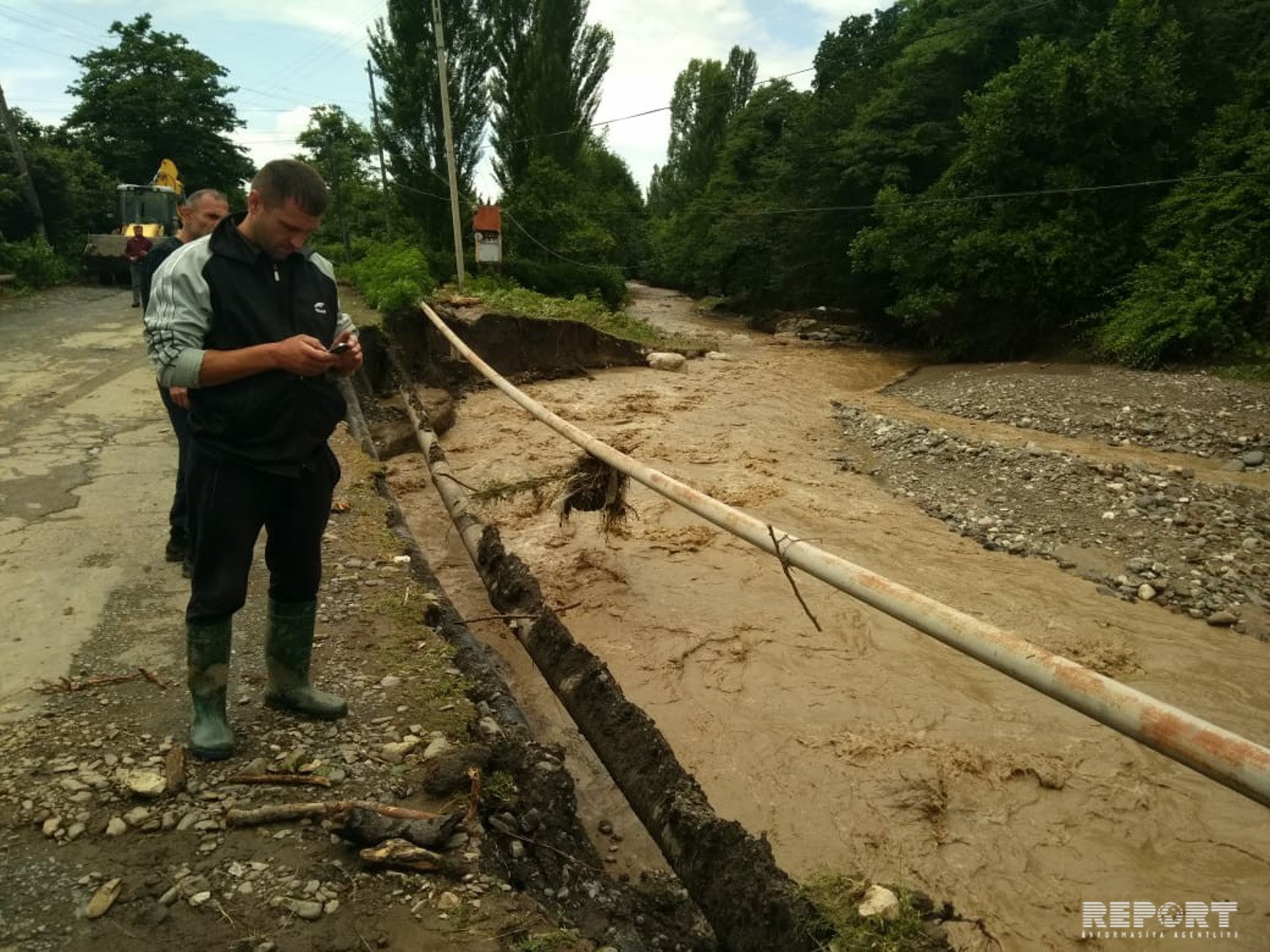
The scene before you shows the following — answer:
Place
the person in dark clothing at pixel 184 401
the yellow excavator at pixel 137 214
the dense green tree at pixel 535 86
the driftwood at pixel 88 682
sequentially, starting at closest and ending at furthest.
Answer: the driftwood at pixel 88 682
the person in dark clothing at pixel 184 401
the yellow excavator at pixel 137 214
the dense green tree at pixel 535 86

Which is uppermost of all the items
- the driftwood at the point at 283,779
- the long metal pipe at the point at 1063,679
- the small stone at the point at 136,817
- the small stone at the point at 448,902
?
the long metal pipe at the point at 1063,679

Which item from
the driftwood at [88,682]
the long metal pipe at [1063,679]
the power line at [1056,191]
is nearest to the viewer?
the long metal pipe at [1063,679]

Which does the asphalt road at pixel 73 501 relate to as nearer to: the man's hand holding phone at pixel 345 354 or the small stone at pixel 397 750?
the small stone at pixel 397 750

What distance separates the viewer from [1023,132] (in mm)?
17391

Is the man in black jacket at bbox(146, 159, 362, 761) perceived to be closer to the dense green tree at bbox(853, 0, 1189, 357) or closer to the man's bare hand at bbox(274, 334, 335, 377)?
the man's bare hand at bbox(274, 334, 335, 377)

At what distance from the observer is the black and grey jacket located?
92.0 inches

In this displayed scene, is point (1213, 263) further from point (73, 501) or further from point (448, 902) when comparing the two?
point (73, 501)

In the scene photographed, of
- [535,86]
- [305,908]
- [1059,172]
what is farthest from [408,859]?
[535,86]

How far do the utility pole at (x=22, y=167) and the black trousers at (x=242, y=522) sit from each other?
20620 mm

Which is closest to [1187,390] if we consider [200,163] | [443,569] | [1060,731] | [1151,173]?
[1151,173]

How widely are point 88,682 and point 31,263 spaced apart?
17867mm

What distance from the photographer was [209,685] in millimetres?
2672

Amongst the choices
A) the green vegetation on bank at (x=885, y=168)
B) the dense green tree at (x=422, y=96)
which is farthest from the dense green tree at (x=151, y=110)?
the dense green tree at (x=422, y=96)

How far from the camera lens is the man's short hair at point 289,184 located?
7.85 feet
